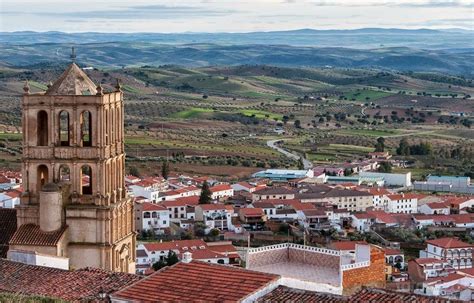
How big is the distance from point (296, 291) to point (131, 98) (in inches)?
5520

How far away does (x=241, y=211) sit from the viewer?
58.0 meters

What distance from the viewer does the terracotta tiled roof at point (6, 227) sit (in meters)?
25.0

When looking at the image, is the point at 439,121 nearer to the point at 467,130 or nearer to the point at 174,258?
the point at 467,130

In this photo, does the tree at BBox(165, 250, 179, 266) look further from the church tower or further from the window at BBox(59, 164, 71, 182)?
the church tower

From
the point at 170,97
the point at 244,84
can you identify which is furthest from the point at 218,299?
the point at 244,84

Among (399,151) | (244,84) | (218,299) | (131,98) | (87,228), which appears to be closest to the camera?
(218,299)

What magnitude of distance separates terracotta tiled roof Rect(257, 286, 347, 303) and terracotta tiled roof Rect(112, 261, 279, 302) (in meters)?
0.22

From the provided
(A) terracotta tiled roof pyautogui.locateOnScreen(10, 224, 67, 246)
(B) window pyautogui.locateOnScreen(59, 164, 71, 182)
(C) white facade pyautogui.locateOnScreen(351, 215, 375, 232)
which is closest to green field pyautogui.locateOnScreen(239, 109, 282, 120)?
(C) white facade pyautogui.locateOnScreen(351, 215, 375, 232)

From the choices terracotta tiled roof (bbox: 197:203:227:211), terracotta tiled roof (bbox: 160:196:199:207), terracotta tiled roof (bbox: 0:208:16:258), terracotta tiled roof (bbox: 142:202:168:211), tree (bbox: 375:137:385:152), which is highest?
terracotta tiled roof (bbox: 0:208:16:258)

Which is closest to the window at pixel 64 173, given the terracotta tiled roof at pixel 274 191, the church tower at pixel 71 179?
the church tower at pixel 71 179

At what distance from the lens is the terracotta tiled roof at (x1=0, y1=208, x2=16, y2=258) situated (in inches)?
984

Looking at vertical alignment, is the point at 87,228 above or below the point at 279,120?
above

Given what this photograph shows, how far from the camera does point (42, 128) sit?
2511cm

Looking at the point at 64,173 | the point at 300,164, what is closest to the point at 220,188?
the point at 300,164
